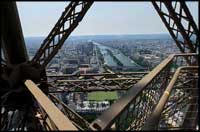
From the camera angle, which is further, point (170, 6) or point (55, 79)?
point (55, 79)

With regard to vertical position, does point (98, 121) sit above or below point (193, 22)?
below

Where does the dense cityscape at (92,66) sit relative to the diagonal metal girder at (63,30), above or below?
below

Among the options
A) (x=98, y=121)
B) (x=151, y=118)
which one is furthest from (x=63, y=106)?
(x=98, y=121)

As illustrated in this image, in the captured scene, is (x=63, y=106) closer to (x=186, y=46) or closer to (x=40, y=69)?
(x=40, y=69)

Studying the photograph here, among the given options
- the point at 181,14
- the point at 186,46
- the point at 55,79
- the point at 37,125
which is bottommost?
the point at 37,125

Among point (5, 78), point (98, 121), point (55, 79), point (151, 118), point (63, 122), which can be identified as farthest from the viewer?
point (55, 79)

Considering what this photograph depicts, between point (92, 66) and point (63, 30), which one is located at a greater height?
point (63, 30)

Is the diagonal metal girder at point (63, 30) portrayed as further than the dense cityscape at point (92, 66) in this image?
No

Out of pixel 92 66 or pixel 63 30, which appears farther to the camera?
pixel 92 66

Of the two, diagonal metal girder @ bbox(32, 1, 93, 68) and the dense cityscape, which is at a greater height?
diagonal metal girder @ bbox(32, 1, 93, 68)

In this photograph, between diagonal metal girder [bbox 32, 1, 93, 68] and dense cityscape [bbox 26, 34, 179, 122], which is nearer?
diagonal metal girder [bbox 32, 1, 93, 68]

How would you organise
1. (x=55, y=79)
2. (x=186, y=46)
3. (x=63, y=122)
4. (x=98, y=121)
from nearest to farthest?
A: 1. (x=98, y=121)
2. (x=63, y=122)
3. (x=186, y=46)
4. (x=55, y=79)
